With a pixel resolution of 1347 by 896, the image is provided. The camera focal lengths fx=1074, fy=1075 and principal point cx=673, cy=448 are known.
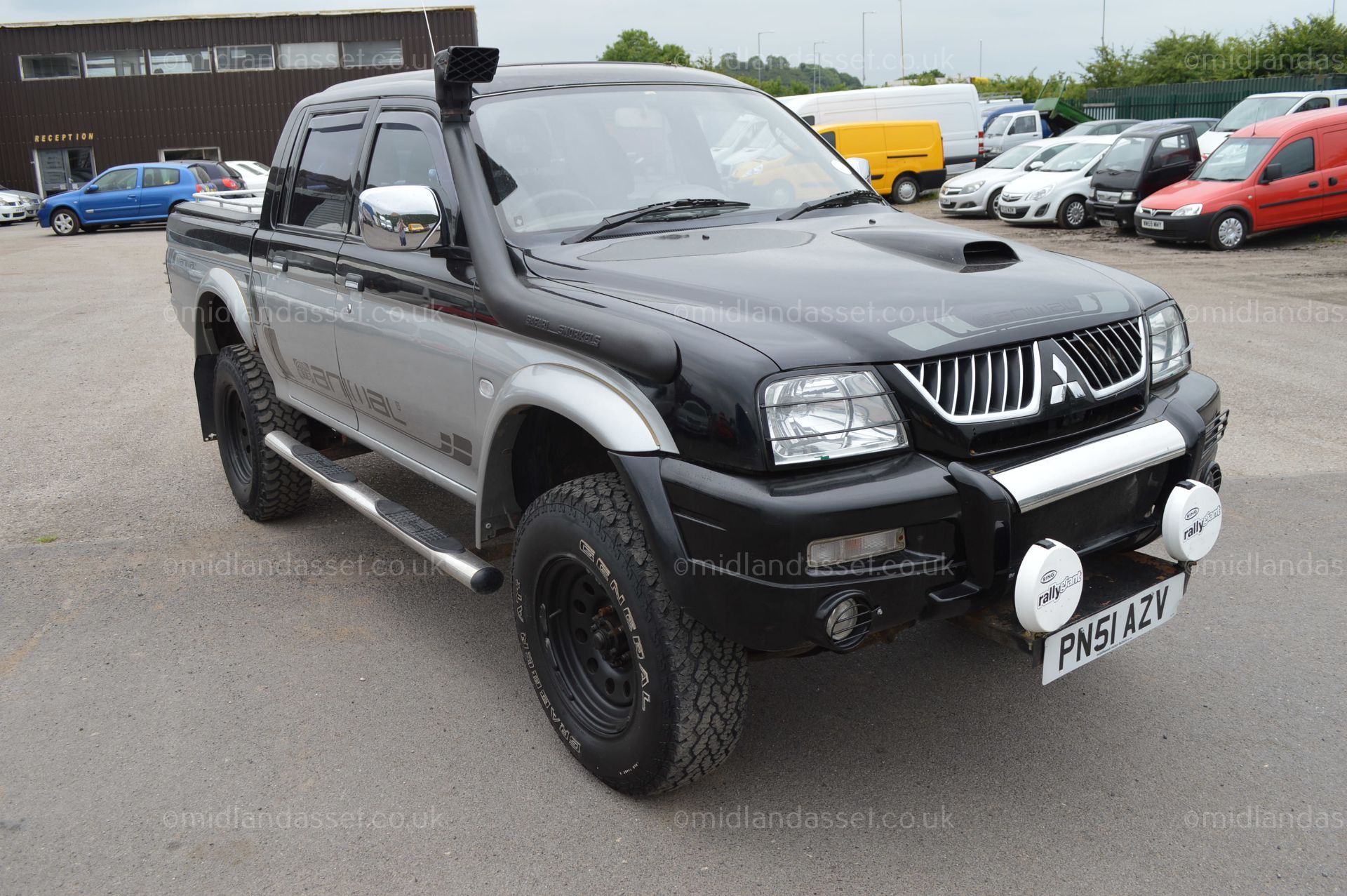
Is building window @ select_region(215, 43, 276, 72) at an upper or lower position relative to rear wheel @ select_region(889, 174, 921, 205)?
upper

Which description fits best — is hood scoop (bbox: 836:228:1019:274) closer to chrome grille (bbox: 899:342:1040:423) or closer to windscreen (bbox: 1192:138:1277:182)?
chrome grille (bbox: 899:342:1040:423)

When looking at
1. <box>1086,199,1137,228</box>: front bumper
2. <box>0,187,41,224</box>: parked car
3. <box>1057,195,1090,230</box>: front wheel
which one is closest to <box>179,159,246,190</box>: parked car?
<box>0,187,41,224</box>: parked car

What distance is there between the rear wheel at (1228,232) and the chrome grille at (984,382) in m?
13.9

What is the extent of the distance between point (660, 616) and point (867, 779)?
914 millimetres

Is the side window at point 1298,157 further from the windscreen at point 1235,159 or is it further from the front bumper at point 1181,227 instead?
the front bumper at point 1181,227

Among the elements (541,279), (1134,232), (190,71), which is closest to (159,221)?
(190,71)

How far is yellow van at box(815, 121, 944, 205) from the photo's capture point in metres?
23.9

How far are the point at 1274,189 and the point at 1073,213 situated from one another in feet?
12.8

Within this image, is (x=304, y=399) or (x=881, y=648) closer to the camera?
(x=881, y=648)

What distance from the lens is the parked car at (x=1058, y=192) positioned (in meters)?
18.2

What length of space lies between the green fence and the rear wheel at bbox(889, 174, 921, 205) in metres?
9.11

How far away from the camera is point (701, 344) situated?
2.60 metres

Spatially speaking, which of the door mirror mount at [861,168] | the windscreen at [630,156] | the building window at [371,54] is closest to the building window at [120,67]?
the building window at [371,54]

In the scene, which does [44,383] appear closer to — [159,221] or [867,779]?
[867,779]
